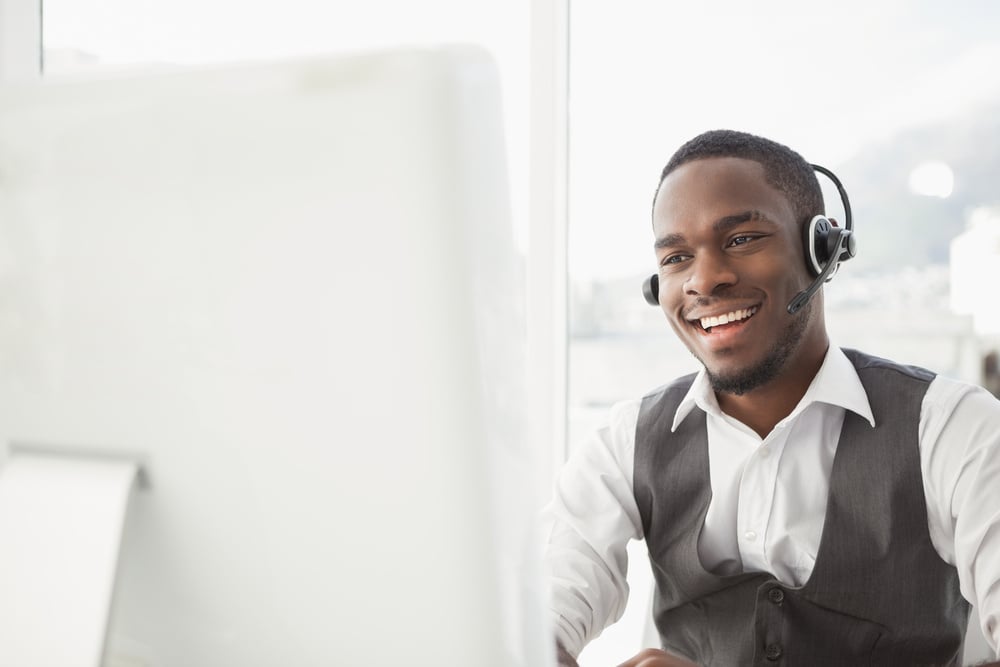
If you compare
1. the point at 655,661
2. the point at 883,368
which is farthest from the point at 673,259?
the point at 655,661

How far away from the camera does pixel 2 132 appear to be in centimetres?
49

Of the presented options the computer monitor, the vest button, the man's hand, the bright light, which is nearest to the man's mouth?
the vest button

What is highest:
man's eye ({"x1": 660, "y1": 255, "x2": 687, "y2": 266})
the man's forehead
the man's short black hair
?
the man's short black hair

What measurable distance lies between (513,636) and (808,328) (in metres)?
0.93

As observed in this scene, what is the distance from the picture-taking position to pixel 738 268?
1197 mm

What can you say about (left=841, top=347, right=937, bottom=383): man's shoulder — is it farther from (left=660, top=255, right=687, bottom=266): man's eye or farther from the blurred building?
the blurred building

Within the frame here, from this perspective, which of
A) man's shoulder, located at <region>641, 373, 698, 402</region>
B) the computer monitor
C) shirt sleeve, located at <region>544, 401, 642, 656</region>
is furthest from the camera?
man's shoulder, located at <region>641, 373, 698, 402</region>

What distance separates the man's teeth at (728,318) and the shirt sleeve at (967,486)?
0.25 meters

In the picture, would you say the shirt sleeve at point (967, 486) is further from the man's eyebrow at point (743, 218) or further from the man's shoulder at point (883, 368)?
the man's eyebrow at point (743, 218)

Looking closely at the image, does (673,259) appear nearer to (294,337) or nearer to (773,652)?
(773,652)

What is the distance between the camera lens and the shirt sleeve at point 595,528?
3.82 feet

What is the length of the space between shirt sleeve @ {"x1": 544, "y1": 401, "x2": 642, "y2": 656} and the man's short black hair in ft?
1.25

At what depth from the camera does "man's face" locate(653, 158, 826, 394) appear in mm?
1189

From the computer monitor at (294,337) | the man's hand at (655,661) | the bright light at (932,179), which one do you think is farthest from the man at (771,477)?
the bright light at (932,179)
